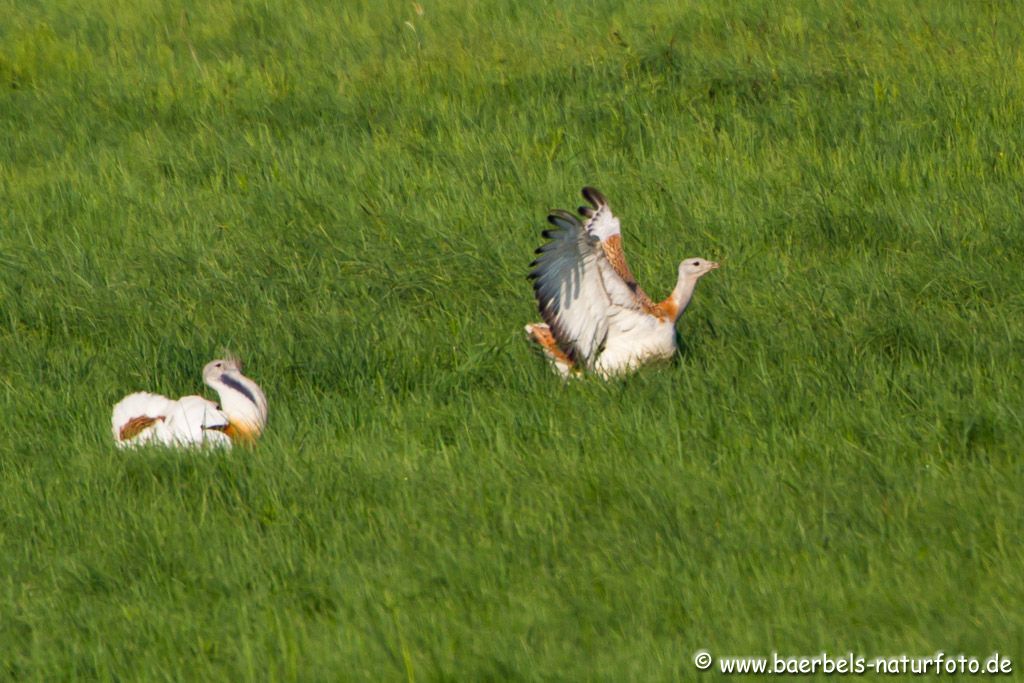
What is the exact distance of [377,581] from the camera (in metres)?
3.68

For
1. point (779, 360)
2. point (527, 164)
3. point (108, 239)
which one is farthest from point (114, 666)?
point (527, 164)

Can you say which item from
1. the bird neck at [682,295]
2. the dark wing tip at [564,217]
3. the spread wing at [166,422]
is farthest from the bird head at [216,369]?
the bird neck at [682,295]

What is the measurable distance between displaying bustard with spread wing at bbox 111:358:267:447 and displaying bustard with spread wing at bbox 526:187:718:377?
1149 millimetres

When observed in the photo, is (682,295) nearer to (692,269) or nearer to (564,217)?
(692,269)

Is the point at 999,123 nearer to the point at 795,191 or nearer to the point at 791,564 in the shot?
the point at 795,191

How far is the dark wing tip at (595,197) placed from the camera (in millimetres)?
5229

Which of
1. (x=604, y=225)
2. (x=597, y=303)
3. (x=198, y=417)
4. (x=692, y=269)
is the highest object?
(x=604, y=225)


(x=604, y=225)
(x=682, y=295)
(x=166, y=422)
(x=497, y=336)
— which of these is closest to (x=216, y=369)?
(x=166, y=422)

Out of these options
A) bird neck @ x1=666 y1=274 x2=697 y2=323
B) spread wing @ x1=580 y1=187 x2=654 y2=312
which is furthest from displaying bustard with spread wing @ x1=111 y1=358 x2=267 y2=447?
bird neck @ x1=666 y1=274 x2=697 y2=323

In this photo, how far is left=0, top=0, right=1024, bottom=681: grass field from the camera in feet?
11.3

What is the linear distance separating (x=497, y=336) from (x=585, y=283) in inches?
24.3

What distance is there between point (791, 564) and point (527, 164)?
4274 mm

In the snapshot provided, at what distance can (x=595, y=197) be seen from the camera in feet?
17.3

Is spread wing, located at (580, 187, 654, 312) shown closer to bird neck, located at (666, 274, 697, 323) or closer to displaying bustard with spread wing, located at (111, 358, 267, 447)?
bird neck, located at (666, 274, 697, 323)
